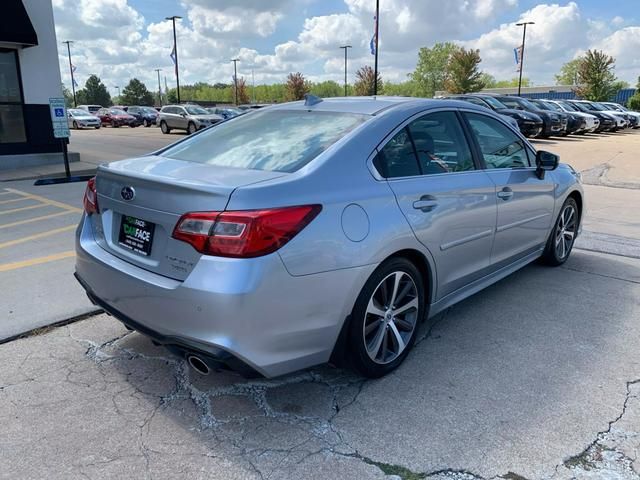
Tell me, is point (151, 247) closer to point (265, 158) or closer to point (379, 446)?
point (265, 158)

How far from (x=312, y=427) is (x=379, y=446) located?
0.36 m

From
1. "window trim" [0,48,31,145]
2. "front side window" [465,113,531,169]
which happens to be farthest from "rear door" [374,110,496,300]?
"window trim" [0,48,31,145]

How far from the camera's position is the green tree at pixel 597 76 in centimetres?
5441

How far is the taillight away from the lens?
240cm

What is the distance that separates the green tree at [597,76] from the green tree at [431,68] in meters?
46.6

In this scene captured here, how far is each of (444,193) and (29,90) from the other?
1237 cm

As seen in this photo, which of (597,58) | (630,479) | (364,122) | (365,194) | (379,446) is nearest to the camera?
(630,479)

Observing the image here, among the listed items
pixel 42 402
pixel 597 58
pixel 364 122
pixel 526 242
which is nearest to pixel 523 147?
pixel 526 242

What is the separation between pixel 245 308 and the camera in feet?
7.82

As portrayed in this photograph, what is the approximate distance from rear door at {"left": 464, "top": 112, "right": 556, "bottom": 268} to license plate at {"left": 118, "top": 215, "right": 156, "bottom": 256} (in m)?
2.49

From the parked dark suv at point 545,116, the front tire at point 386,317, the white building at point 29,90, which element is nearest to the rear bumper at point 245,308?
the front tire at point 386,317

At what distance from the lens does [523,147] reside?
457cm

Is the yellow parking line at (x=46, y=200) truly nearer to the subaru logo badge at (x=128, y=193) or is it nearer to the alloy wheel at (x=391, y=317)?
the subaru logo badge at (x=128, y=193)

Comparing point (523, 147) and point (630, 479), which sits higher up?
point (523, 147)
